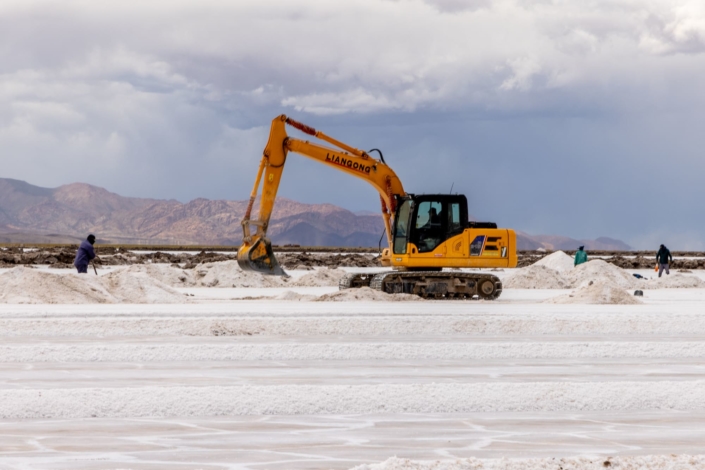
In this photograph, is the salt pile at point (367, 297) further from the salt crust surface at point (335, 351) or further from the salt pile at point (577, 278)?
the salt pile at point (577, 278)

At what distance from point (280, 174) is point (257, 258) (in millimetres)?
2465

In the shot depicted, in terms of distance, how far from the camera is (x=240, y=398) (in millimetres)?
8469

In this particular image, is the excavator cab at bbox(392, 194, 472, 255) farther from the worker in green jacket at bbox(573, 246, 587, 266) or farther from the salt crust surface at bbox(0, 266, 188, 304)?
the worker in green jacket at bbox(573, 246, 587, 266)

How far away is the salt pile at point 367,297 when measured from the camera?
21500 millimetres

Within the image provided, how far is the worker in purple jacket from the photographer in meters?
21.8

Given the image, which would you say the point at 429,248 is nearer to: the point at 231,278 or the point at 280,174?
the point at 280,174

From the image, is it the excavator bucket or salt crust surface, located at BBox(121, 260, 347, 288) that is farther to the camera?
salt crust surface, located at BBox(121, 260, 347, 288)

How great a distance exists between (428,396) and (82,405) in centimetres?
318

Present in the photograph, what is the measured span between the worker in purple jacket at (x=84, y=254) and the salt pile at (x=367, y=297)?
5.57 m

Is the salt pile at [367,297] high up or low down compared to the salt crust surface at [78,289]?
up

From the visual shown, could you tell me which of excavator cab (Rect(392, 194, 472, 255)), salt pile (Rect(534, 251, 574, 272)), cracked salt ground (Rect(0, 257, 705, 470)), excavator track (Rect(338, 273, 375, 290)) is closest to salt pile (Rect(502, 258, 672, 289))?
salt pile (Rect(534, 251, 574, 272))

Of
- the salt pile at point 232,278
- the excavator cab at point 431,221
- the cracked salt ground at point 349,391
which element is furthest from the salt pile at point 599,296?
the salt pile at point 232,278

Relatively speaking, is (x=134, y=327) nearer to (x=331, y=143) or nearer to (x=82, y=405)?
(x=82, y=405)

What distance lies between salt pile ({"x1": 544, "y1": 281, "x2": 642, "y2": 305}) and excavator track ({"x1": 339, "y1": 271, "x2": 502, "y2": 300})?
154cm
